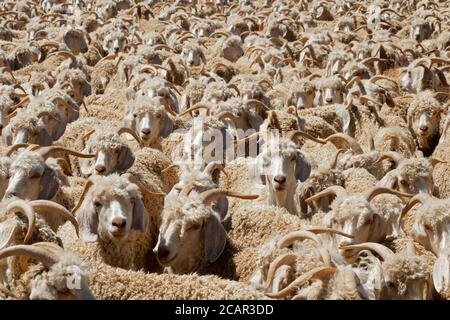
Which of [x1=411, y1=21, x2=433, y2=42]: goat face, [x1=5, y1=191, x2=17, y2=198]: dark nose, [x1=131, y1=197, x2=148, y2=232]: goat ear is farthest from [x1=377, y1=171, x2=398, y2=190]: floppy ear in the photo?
[x1=411, y1=21, x2=433, y2=42]: goat face

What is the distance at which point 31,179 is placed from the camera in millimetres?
7266

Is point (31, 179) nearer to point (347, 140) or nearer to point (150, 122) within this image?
point (150, 122)

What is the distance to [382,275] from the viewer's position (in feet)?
17.1

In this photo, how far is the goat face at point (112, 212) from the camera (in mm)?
6316

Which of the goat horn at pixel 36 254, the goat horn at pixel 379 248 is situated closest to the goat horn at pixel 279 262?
the goat horn at pixel 379 248

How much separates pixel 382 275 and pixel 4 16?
21.1 m

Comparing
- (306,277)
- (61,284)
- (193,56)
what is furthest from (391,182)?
(193,56)

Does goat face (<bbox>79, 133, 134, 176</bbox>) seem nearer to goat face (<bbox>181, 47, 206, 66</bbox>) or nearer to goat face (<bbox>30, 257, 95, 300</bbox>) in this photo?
goat face (<bbox>30, 257, 95, 300</bbox>)

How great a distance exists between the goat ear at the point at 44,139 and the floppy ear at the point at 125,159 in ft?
5.62

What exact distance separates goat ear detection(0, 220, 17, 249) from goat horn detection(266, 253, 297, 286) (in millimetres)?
1874

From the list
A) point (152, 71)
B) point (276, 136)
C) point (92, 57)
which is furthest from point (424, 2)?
point (276, 136)

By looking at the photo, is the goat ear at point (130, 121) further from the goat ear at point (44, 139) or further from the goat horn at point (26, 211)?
the goat horn at point (26, 211)

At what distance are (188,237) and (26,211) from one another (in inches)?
54.5

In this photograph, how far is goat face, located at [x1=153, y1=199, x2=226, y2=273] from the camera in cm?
627
